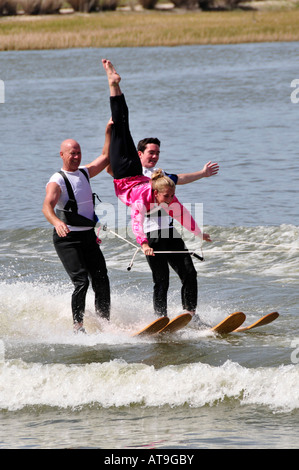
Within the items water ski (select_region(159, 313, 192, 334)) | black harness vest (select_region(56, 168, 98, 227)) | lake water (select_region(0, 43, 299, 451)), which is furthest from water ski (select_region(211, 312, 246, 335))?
black harness vest (select_region(56, 168, 98, 227))

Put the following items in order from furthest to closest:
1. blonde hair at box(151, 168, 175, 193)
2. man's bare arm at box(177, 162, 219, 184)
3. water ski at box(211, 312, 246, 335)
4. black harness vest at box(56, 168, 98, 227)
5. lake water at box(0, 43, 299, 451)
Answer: water ski at box(211, 312, 246, 335) → man's bare arm at box(177, 162, 219, 184) → black harness vest at box(56, 168, 98, 227) → blonde hair at box(151, 168, 175, 193) → lake water at box(0, 43, 299, 451)

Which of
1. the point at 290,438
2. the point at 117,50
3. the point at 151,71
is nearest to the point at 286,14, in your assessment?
the point at 117,50

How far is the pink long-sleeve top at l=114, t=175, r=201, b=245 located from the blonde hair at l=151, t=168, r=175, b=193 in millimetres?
171

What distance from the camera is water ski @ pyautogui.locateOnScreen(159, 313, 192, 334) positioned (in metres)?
8.33

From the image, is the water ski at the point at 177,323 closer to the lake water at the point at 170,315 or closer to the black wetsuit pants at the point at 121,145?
the lake water at the point at 170,315

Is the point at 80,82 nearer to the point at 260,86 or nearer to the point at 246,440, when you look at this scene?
the point at 260,86

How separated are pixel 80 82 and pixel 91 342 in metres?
32.8

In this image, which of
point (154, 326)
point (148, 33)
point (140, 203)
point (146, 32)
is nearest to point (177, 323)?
point (154, 326)

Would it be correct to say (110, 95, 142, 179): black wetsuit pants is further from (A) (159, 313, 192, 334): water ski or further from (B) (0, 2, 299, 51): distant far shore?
(B) (0, 2, 299, 51): distant far shore

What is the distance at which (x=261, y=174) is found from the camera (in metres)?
18.7

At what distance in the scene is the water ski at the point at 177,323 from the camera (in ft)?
27.3

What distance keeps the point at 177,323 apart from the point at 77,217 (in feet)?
4.90

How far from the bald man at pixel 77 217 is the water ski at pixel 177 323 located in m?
0.75

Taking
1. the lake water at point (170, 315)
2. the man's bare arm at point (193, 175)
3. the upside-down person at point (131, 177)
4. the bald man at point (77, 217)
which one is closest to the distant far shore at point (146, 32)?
the lake water at point (170, 315)
